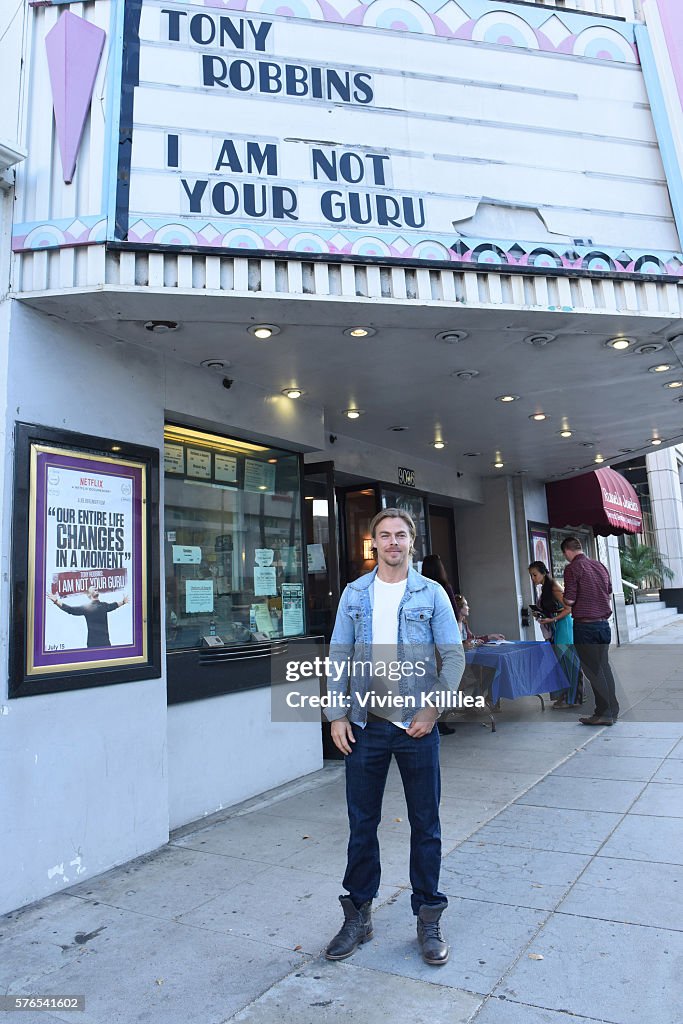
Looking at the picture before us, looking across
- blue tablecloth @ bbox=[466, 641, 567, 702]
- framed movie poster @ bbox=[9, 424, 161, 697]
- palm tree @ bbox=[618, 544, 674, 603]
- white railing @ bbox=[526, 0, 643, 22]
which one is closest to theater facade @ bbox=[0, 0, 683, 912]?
framed movie poster @ bbox=[9, 424, 161, 697]

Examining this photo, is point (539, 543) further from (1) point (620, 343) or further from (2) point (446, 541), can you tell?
(1) point (620, 343)

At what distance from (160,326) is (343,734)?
301 cm

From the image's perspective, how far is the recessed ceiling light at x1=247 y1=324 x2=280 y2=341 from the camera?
4801 millimetres

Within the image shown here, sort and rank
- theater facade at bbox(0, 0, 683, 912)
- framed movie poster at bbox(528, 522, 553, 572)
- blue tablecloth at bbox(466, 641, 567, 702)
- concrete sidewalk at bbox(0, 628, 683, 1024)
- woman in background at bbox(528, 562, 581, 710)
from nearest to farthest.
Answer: concrete sidewalk at bbox(0, 628, 683, 1024), theater facade at bbox(0, 0, 683, 912), blue tablecloth at bbox(466, 641, 567, 702), woman in background at bbox(528, 562, 581, 710), framed movie poster at bbox(528, 522, 553, 572)

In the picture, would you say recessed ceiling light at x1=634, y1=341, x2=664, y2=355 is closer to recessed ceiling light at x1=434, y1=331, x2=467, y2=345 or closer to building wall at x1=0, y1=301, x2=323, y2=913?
recessed ceiling light at x1=434, y1=331, x2=467, y2=345

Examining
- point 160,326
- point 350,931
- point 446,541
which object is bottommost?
point 350,931

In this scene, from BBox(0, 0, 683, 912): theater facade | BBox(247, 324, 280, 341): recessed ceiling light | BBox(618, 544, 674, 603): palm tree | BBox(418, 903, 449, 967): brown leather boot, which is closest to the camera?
BBox(418, 903, 449, 967): brown leather boot

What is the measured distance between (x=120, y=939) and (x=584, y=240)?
5.17 metres

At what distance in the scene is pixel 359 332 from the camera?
5.01 m

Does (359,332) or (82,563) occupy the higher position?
(359,332)

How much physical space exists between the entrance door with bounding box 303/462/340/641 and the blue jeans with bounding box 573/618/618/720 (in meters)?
2.87

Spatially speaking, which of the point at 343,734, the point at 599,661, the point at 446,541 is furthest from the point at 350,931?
the point at 446,541

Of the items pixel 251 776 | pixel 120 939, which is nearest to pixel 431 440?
pixel 251 776

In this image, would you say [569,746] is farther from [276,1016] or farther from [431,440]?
[276,1016]
